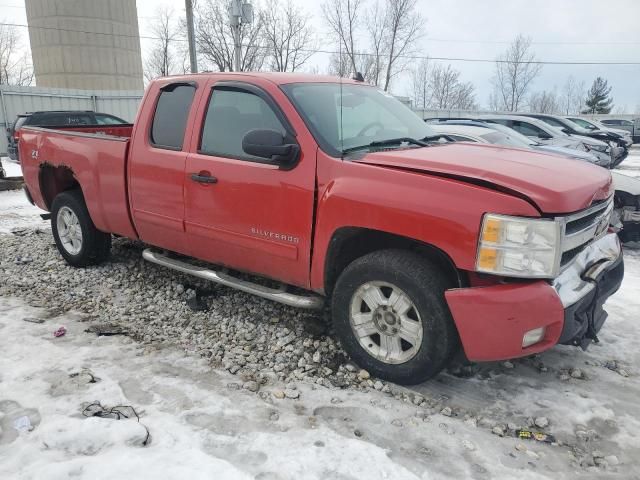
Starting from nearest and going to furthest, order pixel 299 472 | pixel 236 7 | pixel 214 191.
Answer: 1. pixel 299 472
2. pixel 214 191
3. pixel 236 7

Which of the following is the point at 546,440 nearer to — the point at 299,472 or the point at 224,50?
the point at 299,472

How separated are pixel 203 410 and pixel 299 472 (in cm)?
78

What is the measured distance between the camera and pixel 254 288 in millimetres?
3852

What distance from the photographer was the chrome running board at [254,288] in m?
3.61

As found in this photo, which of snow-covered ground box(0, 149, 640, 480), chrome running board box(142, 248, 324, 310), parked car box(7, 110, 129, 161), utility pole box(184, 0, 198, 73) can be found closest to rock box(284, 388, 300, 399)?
snow-covered ground box(0, 149, 640, 480)

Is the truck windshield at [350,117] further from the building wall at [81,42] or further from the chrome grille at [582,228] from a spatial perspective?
the building wall at [81,42]

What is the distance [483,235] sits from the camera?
275 cm

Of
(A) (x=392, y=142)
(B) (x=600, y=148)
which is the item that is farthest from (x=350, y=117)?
(B) (x=600, y=148)

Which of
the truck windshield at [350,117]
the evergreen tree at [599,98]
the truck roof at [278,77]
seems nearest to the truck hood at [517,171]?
the truck windshield at [350,117]

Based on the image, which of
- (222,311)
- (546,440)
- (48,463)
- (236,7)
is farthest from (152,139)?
(236,7)

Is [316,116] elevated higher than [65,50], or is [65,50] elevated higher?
[65,50]

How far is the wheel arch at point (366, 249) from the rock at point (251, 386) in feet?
2.53

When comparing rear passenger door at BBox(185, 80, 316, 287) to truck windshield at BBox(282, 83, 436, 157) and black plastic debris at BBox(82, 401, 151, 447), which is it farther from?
black plastic debris at BBox(82, 401, 151, 447)

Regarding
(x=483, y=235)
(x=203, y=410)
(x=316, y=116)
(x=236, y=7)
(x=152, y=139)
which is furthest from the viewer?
(x=236, y=7)
